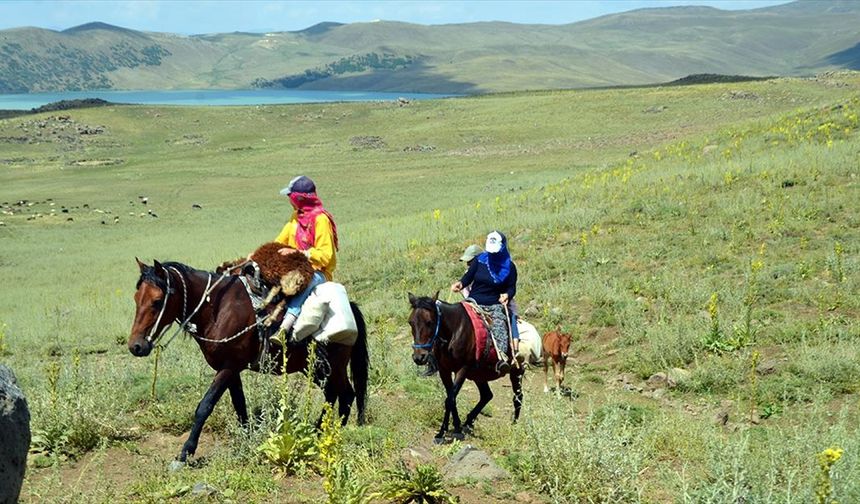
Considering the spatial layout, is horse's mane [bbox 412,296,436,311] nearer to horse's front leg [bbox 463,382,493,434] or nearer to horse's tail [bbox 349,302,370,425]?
horse's tail [bbox 349,302,370,425]

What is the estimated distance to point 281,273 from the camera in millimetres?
7613

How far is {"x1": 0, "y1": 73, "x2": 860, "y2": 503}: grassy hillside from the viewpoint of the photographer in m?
5.86

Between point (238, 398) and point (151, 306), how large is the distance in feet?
4.13

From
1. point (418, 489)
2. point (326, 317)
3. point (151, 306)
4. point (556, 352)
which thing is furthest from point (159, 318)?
point (556, 352)

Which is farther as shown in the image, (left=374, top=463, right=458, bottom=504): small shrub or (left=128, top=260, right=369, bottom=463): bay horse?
(left=128, top=260, right=369, bottom=463): bay horse

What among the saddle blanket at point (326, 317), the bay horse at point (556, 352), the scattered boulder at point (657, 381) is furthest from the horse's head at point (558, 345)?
the saddle blanket at point (326, 317)

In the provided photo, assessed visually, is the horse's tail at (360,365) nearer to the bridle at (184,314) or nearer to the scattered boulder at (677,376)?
the bridle at (184,314)

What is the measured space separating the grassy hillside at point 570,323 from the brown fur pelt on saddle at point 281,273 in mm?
878

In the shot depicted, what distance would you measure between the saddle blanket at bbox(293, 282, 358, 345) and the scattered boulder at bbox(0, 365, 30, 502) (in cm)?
303

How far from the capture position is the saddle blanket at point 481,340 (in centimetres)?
888

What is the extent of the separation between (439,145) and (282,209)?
30.6 meters

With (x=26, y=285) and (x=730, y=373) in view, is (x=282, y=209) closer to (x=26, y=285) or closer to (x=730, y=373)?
(x=26, y=285)

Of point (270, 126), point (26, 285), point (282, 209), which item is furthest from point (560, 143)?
point (26, 285)

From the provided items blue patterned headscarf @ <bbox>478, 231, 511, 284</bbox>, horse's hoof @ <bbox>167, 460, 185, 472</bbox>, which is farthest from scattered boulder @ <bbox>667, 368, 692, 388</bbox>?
horse's hoof @ <bbox>167, 460, 185, 472</bbox>
